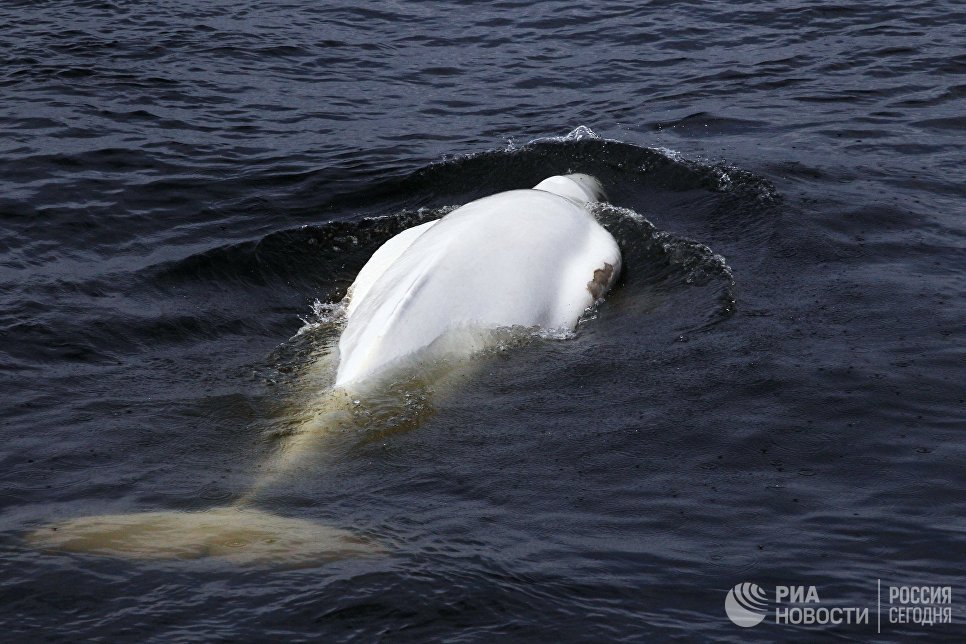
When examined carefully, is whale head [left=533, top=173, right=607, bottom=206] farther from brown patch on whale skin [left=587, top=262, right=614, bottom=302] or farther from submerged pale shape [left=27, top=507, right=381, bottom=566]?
submerged pale shape [left=27, top=507, right=381, bottom=566]

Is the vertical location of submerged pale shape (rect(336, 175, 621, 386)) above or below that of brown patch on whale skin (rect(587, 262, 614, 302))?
above

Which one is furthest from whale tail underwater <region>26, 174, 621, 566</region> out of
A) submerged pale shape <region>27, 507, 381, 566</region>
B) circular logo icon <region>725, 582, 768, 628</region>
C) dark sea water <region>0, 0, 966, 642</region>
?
circular logo icon <region>725, 582, 768, 628</region>

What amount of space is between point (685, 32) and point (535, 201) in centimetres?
1043

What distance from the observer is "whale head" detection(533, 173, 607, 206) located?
41.7 ft

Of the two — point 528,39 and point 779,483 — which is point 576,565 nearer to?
point 779,483

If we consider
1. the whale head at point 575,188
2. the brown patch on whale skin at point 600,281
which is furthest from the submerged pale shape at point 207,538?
the whale head at point 575,188

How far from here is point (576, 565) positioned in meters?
6.70

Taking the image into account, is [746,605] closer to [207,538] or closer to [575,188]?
[207,538]

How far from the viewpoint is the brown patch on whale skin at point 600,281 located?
1086 cm

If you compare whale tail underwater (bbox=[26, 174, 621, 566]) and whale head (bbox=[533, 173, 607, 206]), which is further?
whale head (bbox=[533, 173, 607, 206])

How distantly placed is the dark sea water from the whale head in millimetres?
365

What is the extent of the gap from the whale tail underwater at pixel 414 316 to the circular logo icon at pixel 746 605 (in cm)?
Answer: 209

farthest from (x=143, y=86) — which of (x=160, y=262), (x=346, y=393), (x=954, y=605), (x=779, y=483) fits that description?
(x=954, y=605)

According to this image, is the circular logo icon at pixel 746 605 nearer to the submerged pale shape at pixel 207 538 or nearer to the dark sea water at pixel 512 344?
the dark sea water at pixel 512 344
